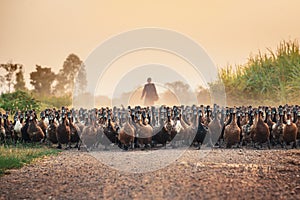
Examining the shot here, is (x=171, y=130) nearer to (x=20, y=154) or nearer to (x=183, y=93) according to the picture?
(x=20, y=154)

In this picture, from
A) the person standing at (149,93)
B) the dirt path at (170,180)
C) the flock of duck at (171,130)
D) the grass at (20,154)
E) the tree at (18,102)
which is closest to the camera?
the dirt path at (170,180)

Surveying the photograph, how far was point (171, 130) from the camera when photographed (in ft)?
45.0

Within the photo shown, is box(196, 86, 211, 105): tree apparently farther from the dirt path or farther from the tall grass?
the dirt path

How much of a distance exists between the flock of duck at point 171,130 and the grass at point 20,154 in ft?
2.12

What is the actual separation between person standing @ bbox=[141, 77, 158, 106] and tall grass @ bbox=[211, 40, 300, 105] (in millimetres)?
7393

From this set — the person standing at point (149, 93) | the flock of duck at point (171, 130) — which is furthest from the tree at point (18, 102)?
the flock of duck at point (171, 130)

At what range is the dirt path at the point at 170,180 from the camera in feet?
25.8

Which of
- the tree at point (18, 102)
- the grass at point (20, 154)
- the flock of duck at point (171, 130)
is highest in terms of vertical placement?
the tree at point (18, 102)

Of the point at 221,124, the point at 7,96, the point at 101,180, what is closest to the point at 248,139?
the point at 221,124

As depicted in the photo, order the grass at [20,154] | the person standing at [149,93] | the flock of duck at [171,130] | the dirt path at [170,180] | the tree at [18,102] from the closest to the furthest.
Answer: the dirt path at [170,180] < the grass at [20,154] < the flock of duck at [171,130] < the person standing at [149,93] < the tree at [18,102]

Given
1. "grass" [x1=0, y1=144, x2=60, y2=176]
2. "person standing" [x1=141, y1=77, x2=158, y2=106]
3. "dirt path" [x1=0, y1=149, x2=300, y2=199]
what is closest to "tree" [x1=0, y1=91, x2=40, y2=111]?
"person standing" [x1=141, y1=77, x2=158, y2=106]

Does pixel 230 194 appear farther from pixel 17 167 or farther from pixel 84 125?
pixel 84 125

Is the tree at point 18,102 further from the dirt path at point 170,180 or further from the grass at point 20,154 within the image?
the dirt path at point 170,180

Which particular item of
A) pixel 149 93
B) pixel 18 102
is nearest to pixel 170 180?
pixel 149 93
